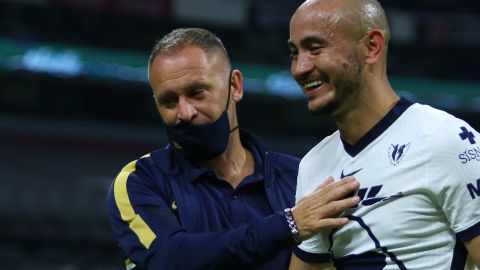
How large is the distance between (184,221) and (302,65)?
0.75 meters

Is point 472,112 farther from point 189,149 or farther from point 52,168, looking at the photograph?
point 189,149

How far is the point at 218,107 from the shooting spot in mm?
3117

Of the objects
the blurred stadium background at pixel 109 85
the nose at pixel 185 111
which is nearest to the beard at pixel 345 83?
the nose at pixel 185 111

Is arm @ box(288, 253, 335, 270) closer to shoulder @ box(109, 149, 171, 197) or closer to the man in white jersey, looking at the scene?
the man in white jersey

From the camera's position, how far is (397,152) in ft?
8.27

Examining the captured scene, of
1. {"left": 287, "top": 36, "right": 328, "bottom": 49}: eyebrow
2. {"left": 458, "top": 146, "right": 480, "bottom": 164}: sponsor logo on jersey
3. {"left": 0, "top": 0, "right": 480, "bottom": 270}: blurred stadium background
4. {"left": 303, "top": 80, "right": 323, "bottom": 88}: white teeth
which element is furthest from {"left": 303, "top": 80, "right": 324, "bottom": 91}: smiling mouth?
{"left": 0, "top": 0, "right": 480, "bottom": 270}: blurred stadium background

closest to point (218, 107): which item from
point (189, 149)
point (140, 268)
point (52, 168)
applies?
point (189, 149)

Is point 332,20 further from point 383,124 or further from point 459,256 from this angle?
point 459,256

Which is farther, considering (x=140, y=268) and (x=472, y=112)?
(x=472, y=112)

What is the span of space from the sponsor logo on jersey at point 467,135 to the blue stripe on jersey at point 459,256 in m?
0.27

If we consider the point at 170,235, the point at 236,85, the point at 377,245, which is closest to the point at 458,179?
the point at 377,245

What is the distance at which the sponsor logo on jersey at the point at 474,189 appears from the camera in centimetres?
237

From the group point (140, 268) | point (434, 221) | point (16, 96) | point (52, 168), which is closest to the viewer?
point (434, 221)

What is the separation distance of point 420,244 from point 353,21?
2.09 feet
